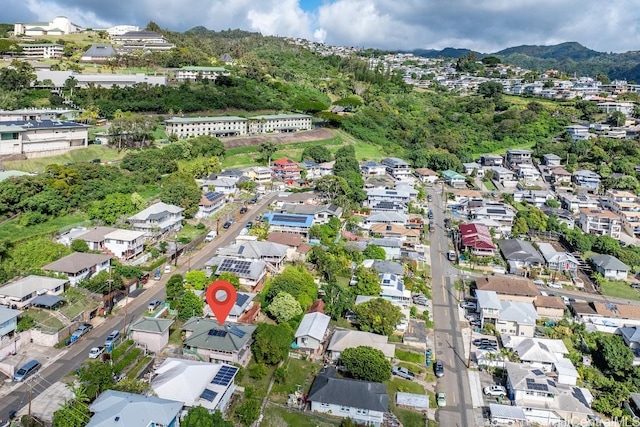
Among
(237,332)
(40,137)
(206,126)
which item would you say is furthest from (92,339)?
(206,126)

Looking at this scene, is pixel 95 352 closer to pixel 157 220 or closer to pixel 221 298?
pixel 221 298

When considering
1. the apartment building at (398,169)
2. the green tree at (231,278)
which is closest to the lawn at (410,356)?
the green tree at (231,278)

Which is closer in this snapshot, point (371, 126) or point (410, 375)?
point (410, 375)

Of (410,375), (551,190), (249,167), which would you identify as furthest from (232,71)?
(410,375)

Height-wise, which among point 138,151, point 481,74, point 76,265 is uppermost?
point 481,74

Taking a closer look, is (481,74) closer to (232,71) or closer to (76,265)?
(232,71)

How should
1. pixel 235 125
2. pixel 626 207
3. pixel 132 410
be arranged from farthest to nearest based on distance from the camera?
1. pixel 235 125
2. pixel 626 207
3. pixel 132 410
